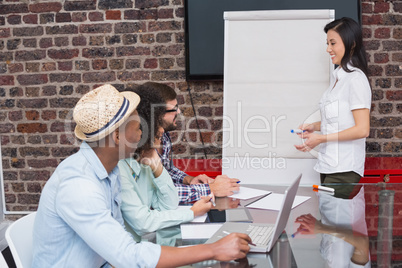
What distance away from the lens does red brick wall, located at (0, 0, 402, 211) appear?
305 centimetres

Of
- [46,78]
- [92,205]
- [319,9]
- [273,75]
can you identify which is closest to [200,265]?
[92,205]

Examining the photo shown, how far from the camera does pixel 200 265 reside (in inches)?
47.5

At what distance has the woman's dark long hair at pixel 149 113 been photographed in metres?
1.68

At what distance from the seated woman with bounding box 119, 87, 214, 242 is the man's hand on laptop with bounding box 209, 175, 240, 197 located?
16cm

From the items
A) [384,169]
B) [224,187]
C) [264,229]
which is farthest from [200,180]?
[384,169]

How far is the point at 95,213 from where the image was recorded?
1131 mm

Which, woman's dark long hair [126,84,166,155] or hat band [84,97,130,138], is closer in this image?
hat band [84,97,130,138]

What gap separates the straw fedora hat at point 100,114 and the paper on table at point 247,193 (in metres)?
0.90

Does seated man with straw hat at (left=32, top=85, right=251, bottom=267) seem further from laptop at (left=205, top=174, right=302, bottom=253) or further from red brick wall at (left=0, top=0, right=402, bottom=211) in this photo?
red brick wall at (left=0, top=0, right=402, bottom=211)

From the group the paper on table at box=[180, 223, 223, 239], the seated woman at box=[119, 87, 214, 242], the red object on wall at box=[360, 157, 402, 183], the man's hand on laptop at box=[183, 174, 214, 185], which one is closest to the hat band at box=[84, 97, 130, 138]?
the seated woman at box=[119, 87, 214, 242]

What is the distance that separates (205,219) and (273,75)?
1535mm

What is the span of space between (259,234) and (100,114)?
2.23 ft

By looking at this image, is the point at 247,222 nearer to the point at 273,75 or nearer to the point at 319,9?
the point at 273,75

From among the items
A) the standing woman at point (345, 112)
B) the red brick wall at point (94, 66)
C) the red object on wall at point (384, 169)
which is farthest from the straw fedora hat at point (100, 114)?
the red object on wall at point (384, 169)
